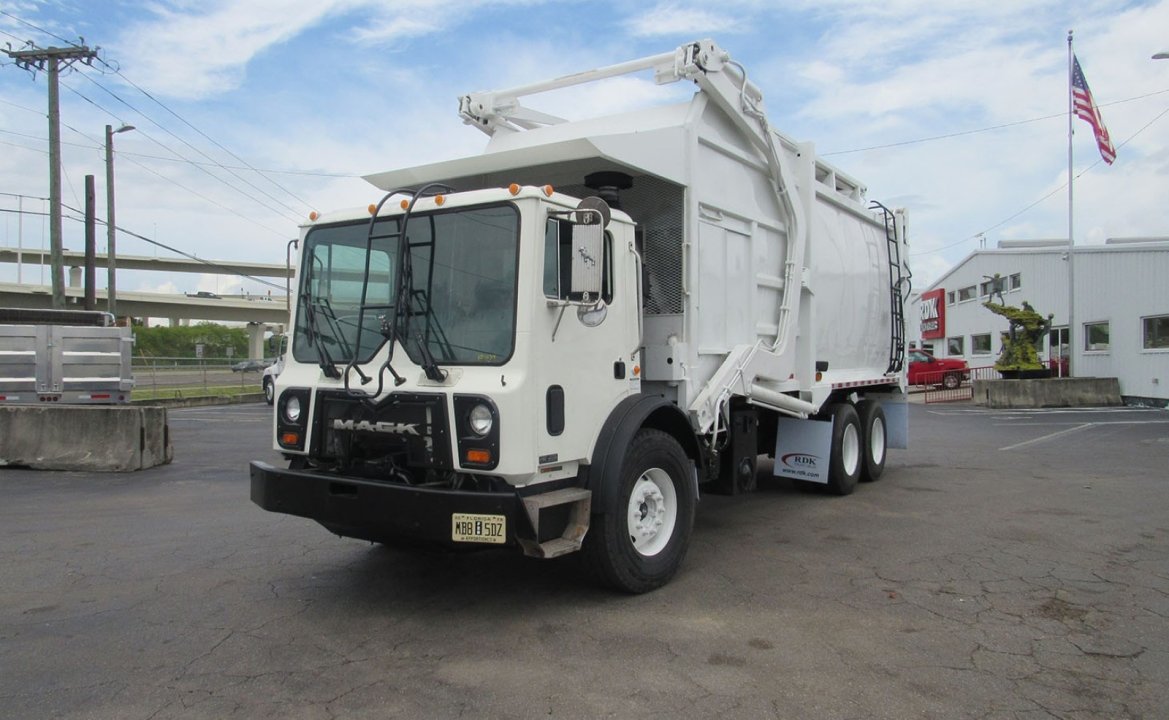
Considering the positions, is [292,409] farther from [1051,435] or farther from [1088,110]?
[1088,110]

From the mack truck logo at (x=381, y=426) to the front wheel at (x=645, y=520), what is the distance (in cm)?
120

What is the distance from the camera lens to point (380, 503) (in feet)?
14.6

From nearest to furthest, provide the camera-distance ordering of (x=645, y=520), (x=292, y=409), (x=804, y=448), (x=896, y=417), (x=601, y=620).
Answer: (x=601, y=620)
(x=292, y=409)
(x=645, y=520)
(x=804, y=448)
(x=896, y=417)

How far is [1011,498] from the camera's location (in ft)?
28.5

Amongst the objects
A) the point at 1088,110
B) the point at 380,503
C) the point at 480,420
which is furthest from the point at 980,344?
the point at 380,503

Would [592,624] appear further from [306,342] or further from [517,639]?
[306,342]

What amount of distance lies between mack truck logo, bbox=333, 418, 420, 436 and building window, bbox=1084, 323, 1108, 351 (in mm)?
25557

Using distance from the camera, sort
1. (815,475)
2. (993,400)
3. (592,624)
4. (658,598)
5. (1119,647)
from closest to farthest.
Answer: (1119,647) → (592,624) → (658,598) → (815,475) → (993,400)

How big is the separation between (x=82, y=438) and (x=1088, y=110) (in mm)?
23828

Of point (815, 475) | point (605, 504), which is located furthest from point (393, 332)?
point (815, 475)

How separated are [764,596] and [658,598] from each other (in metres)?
0.69

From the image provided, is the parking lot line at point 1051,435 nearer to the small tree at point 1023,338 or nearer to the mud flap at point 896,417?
the mud flap at point 896,417

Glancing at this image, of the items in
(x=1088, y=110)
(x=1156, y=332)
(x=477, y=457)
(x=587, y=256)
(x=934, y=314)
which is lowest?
(x=477, y=457)

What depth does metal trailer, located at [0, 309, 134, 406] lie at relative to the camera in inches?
593
